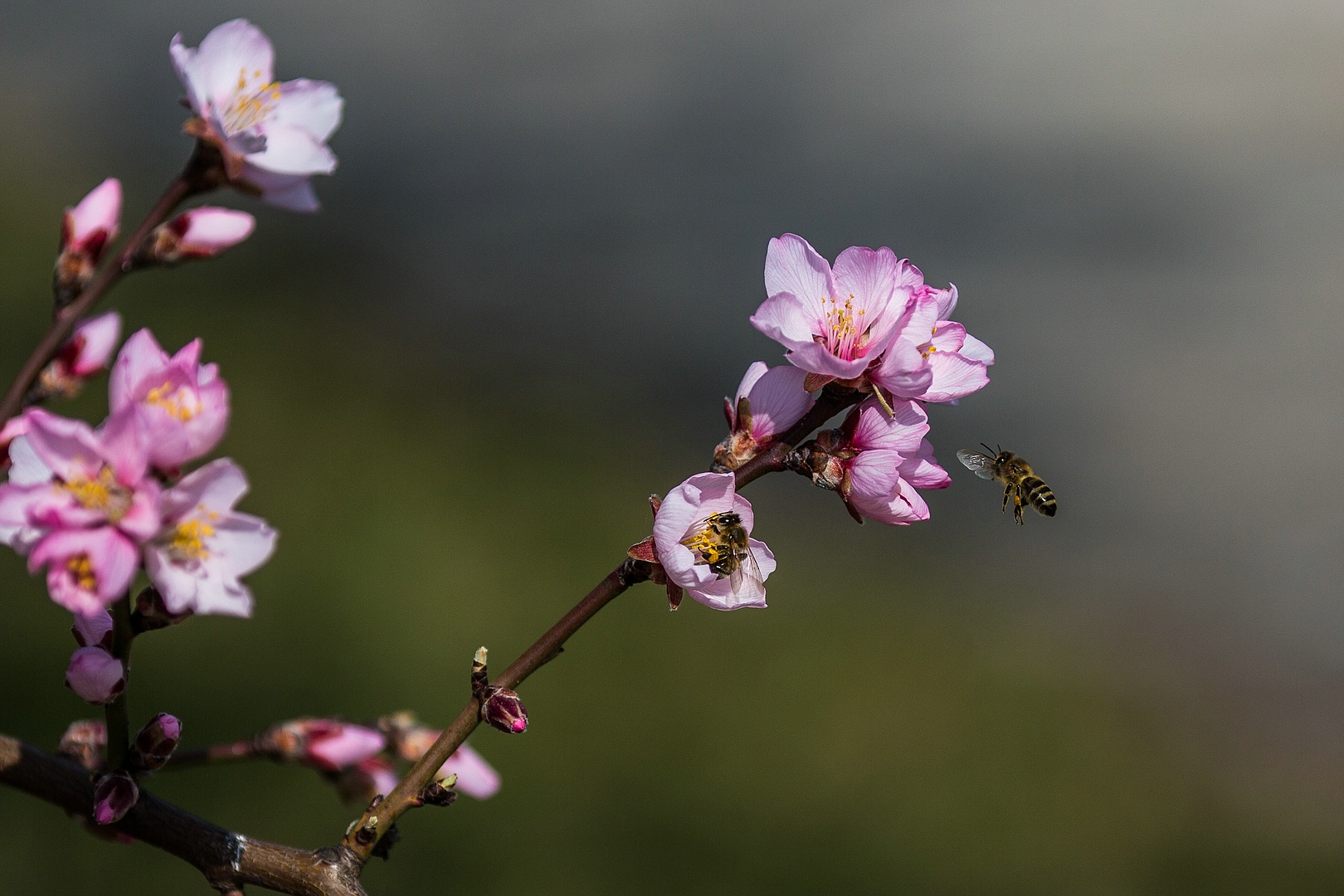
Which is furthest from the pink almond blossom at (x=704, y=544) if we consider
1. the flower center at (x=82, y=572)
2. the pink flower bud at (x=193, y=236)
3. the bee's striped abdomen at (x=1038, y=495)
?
the bee's striped abdomen at (x=1038, y=495)

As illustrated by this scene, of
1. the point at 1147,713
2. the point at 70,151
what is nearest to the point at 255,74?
the point at 1147,713

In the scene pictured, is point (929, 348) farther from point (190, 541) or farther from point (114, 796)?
point (114, 796)

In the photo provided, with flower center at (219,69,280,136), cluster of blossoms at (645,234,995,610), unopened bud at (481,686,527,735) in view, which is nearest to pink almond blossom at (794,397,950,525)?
cluster of blossoms at (645,234,995,610)

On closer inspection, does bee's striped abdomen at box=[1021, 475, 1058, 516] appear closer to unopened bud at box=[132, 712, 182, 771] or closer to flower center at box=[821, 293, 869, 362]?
flower center at box=[821, 293, 869, 362]

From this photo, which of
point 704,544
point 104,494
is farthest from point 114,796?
point 704,544

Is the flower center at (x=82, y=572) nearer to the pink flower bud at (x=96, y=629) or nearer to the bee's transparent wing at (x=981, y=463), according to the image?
the pink flower bud at (x=96, y=629)

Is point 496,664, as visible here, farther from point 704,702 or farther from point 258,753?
point 258,753
